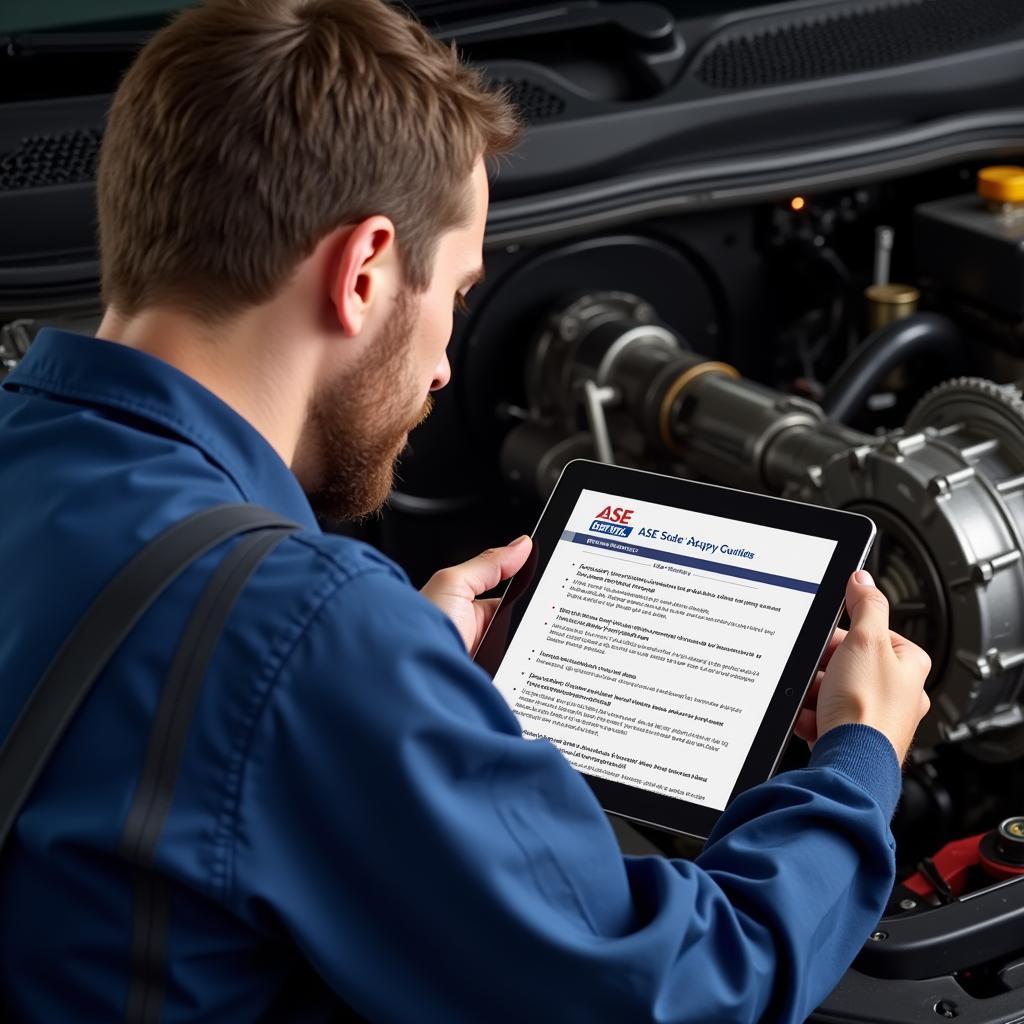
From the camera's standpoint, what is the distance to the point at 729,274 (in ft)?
7.09

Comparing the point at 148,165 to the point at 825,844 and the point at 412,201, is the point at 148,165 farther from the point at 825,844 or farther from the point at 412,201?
the point at 825,844

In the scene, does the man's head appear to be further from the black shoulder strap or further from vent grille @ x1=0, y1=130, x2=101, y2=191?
vent grille @ x1=0, y1=130, x2=101, y2=191

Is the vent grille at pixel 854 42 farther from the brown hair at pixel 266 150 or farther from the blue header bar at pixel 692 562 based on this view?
the brown hair at pixel 266 150

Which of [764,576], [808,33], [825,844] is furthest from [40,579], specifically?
[808,33]

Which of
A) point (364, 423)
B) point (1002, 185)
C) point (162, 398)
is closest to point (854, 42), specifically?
point (1002, 185)

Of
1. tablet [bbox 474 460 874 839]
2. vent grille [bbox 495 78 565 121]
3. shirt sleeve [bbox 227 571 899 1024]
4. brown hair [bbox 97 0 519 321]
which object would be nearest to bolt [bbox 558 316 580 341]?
vent grille [bbox 495 78 565 121]

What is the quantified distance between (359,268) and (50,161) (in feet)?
3.08

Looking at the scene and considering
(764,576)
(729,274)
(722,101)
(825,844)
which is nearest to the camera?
(825,844)

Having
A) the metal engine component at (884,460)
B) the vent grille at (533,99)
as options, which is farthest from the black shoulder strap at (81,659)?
the vent grille at (533,99)

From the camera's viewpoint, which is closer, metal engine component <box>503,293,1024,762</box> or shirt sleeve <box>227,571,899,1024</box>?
shirt sleeve <box>227,571,899,1024</box>

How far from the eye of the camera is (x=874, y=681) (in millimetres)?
1097

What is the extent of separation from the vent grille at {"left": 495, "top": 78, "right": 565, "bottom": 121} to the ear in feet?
3.24

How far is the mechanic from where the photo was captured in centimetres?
80

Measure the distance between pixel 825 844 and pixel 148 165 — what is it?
0.61 m
